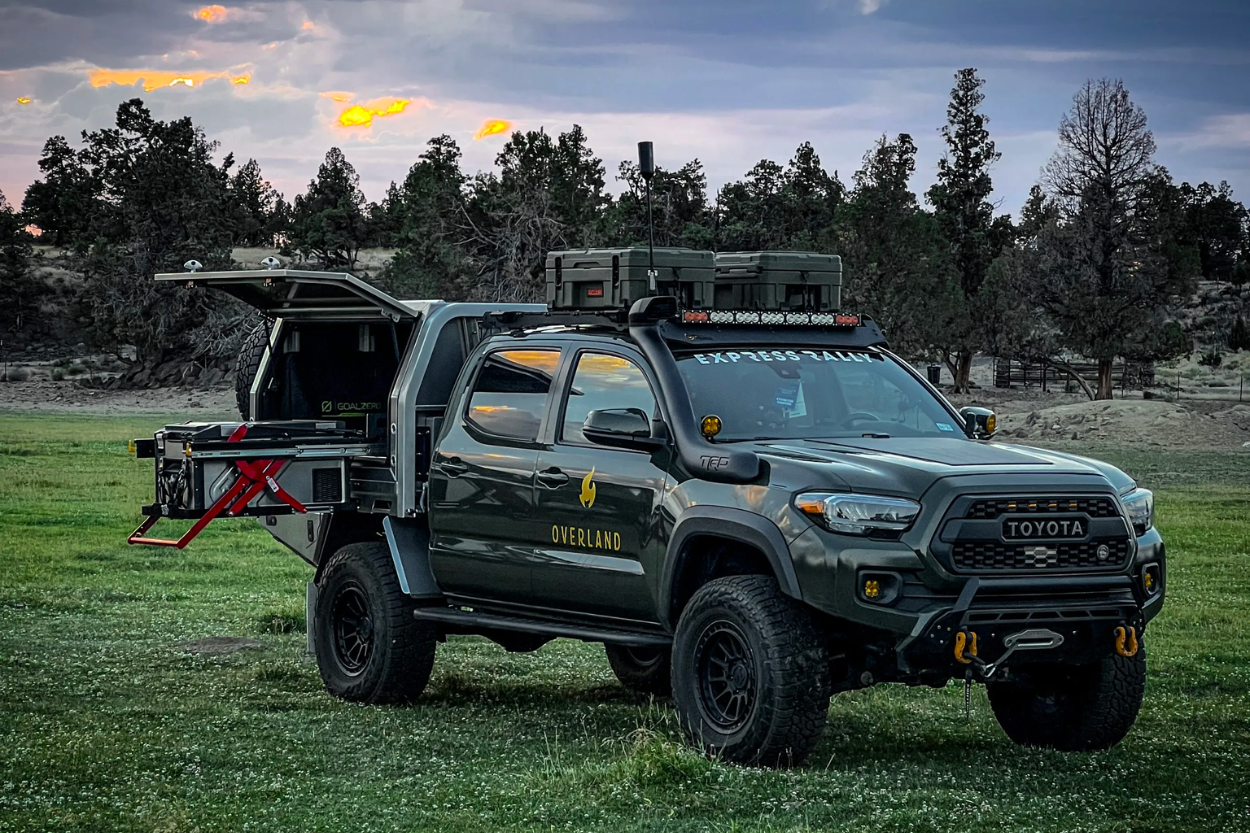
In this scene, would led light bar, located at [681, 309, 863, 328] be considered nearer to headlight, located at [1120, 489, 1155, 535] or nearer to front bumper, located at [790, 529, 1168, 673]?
front bumper, located at [790, 529, 1168, 673]

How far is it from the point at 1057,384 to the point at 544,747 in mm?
64976

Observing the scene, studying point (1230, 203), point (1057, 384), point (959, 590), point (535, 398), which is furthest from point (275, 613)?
point (1230, 203)

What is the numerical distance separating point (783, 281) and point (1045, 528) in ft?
9.89

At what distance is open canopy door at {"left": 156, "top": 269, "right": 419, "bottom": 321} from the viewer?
10.4m

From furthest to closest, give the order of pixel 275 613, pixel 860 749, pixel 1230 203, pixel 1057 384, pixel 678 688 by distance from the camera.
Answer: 1. pixel 1230 203
2. pixel 1057 384
3. pixel 275 613
4. pixel 860 749
5. pixel 678 688

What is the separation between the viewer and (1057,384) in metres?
71.1

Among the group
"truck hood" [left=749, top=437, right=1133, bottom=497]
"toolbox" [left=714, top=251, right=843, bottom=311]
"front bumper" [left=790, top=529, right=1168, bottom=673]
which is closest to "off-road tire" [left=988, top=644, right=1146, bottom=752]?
"front bumper" [left=790, top=529, right=1168, bottom=673]

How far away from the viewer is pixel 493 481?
368 inches

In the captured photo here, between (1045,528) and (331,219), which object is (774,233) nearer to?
(331,219)

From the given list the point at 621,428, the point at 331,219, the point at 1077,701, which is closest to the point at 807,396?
the point at 621,428

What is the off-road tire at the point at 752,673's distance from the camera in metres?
7.56

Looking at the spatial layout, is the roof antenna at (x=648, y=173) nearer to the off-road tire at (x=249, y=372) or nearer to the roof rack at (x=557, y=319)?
the roof rack at (x=557, y=319)

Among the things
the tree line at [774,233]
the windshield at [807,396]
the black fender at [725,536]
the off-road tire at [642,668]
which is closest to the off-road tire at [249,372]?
the off-road tire at [642,668]

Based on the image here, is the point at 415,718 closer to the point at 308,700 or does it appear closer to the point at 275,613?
the point at 308,700
